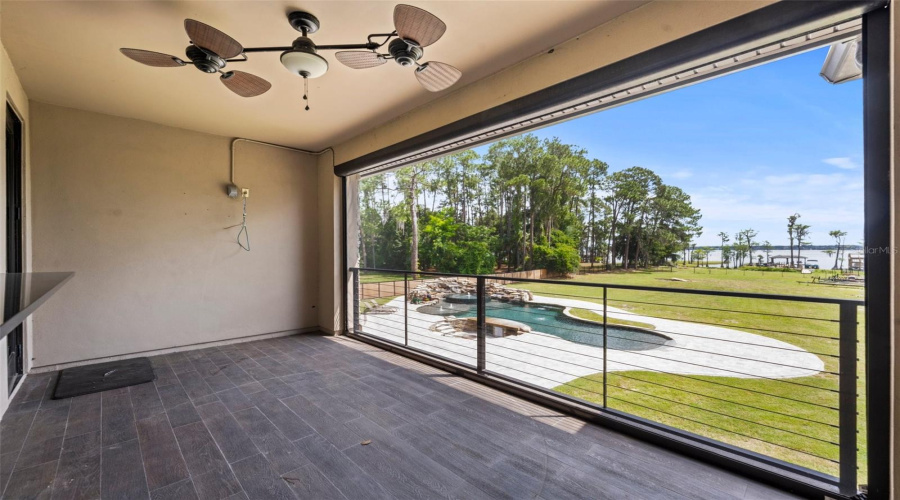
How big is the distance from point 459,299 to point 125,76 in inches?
279

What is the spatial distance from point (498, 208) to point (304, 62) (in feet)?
→ 37.0

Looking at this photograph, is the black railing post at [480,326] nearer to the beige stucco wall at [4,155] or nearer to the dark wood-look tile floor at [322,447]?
the dark wood-look tile floor at [322,447]

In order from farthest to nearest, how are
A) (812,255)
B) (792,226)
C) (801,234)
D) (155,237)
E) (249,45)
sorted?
(792,226), (801,234), (812,255), (155,237), (249,45)

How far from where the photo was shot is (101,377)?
2.89 m

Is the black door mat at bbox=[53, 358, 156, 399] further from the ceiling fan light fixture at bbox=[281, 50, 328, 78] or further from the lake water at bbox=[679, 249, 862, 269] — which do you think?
the lake water at bbox=[679, 249, 862, 269]

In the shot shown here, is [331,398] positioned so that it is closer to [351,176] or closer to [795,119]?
[351,176]

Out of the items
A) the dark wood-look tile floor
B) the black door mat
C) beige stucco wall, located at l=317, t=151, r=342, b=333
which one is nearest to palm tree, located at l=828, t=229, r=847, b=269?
the dark wood-look tile floor

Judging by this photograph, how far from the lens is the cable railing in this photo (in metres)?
1.60

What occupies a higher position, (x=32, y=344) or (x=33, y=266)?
(x=33, y=266)

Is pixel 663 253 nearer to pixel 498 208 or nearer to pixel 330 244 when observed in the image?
pixel 498 208

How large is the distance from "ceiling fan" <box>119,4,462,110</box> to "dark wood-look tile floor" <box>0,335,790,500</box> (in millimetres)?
2103

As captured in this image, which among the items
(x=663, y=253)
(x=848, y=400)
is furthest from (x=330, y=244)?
(x=663, y=253)

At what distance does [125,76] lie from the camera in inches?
100.0

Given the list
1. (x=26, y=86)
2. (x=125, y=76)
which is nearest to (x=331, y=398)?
(x=125, y=76)
